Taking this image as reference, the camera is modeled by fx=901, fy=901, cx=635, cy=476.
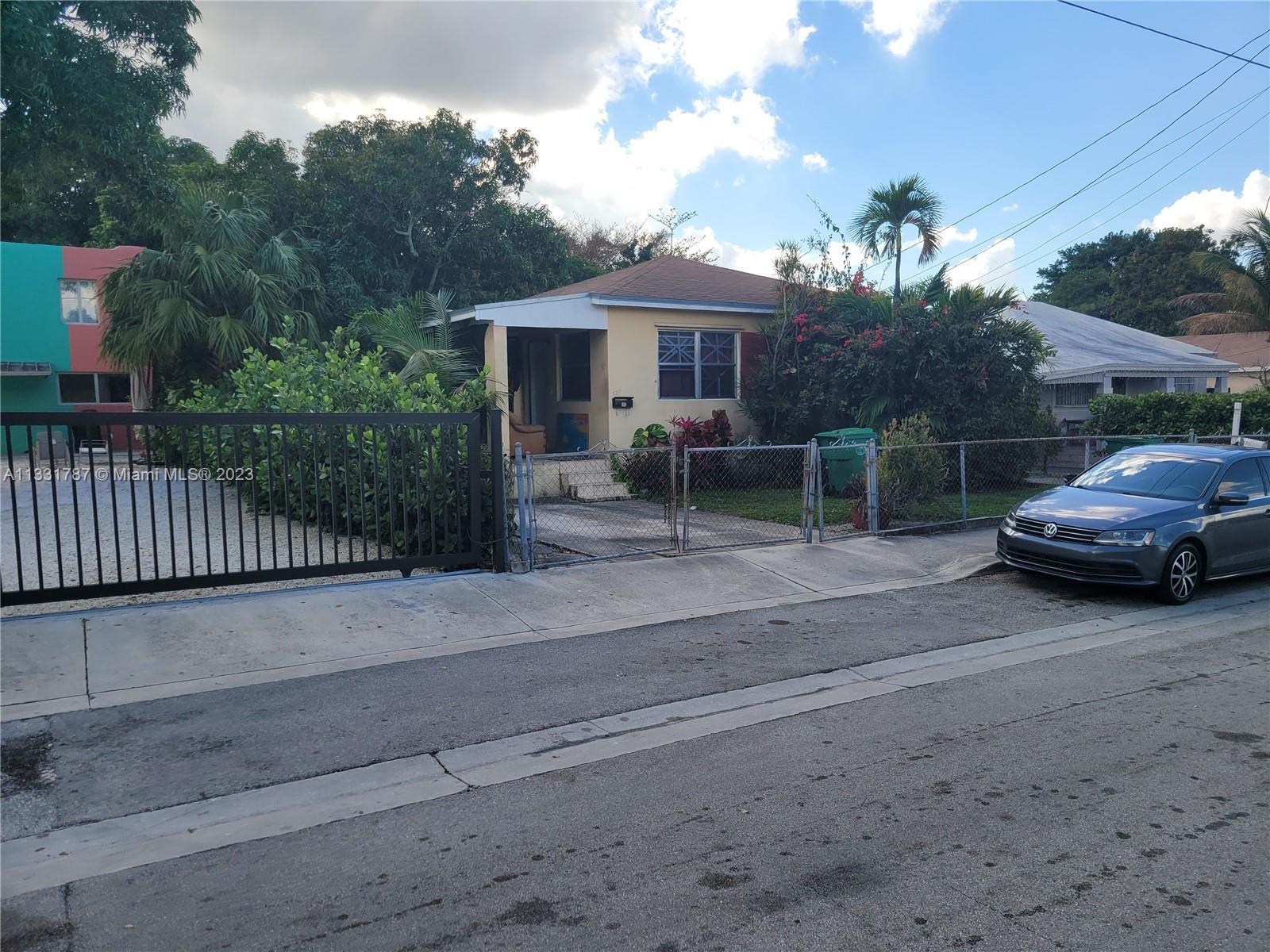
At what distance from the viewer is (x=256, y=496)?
7930 mm

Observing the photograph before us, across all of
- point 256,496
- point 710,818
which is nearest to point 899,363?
point 256,496

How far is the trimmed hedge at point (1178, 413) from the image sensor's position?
18312mm

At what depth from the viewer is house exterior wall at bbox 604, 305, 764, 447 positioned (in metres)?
17.3

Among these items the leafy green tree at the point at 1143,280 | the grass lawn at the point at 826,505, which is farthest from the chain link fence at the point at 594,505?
the leafy green tree at the point at 1143,280

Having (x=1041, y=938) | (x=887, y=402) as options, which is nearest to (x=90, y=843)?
(x=1041, y=938)

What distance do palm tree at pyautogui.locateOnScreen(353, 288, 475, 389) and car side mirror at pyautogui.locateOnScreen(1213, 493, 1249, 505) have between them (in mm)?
9872

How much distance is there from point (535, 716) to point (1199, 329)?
1046 inches

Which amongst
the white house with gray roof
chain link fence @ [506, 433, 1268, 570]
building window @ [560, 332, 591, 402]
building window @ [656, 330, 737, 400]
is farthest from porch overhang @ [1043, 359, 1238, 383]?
building window @ [560, 332, 591, 402]

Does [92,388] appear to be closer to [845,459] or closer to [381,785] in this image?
[845,459]

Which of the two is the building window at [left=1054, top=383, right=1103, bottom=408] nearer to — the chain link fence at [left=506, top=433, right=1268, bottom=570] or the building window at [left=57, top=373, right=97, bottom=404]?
the chain link fence at [left=506, top=433, right=1268, bottom=570]

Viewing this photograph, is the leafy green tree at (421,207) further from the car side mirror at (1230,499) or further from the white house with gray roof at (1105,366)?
the car side mirror at (1230,499)

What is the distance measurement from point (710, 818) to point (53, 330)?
29359mm

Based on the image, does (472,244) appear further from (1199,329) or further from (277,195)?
(1199,329)

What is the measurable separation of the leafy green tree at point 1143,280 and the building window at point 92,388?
41.7 m
